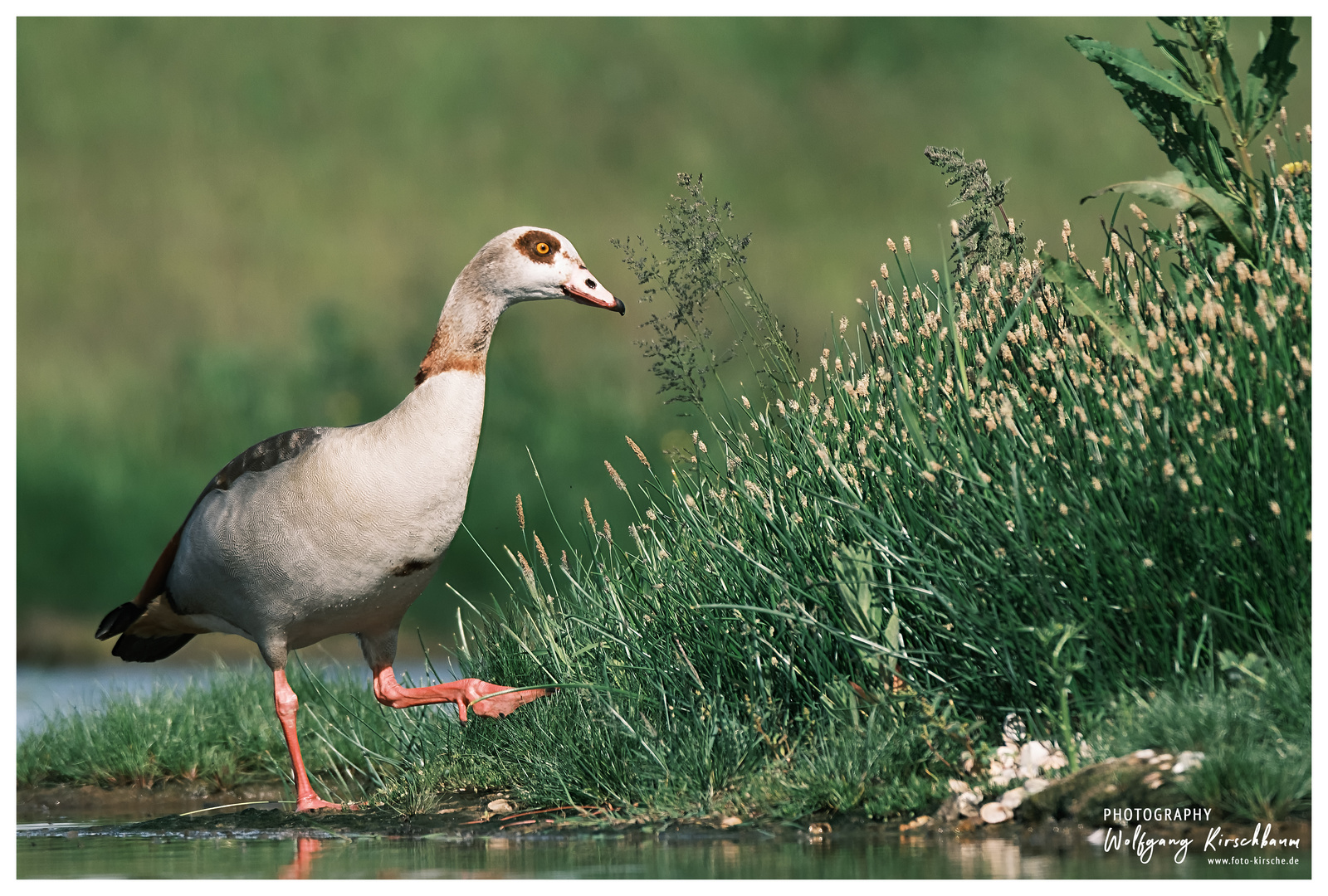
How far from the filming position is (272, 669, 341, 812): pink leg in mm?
6570

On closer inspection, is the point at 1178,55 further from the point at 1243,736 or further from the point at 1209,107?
the point at 1243,736

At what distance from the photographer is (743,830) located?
5.16 m

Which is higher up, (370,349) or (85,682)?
(370,349)

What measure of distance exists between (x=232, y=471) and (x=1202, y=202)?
183 inches

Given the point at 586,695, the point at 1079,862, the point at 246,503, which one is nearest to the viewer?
the point at 1079,862

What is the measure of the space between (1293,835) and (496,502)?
1237cm

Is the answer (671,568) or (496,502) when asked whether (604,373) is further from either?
(671,568)

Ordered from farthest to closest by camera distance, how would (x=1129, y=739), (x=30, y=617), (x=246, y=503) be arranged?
(x=30, y=617) → (x=246, y=503) → (x=1129, y=739)

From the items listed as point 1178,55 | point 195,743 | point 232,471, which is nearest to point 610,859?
point 232,471

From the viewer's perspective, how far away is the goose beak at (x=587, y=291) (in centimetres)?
679

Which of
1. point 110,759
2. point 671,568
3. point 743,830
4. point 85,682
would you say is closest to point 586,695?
point 671,568

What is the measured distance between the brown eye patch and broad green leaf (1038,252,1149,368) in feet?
7.77

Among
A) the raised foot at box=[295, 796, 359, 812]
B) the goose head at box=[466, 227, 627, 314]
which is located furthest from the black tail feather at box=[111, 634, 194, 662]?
the goose head at box=[466, 227, 627, 314]

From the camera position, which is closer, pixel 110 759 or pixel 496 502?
pixel 110 759
